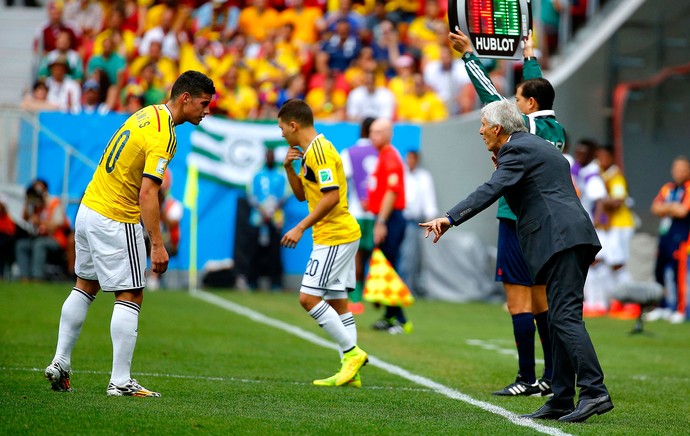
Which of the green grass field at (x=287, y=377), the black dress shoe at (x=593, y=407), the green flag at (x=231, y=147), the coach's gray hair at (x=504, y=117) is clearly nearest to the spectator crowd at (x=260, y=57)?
the green flag at (x=231, y=147)

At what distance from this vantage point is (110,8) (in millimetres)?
24500

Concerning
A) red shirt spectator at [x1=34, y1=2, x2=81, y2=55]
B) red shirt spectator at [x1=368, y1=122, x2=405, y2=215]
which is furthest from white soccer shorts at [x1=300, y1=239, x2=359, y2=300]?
red shirt spectator at [x1=34, y1=2, x2=81, y2=55]

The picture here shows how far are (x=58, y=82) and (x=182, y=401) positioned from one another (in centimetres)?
1496

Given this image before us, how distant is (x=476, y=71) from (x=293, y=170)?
5.46ft

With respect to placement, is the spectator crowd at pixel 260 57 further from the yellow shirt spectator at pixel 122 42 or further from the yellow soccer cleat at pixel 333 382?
the yellow soccer cleat at pixel 333 382

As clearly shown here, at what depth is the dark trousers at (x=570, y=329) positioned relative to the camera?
6.87 metres

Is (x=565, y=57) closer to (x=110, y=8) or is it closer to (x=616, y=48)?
(x=616, y=48)

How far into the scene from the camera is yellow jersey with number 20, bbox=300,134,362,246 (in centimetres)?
886

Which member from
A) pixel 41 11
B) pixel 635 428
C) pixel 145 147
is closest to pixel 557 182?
pixel 635 428

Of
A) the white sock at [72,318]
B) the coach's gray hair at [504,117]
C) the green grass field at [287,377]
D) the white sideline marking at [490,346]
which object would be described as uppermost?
the coach's gray hair at [504,117]

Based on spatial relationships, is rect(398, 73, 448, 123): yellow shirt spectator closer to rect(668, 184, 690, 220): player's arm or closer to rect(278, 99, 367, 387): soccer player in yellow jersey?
rect(668, 184, 690, 220): player's arm

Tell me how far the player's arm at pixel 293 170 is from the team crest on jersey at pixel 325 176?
0.81 feet

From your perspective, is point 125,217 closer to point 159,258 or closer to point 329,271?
point 159,258

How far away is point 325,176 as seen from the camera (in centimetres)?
883
